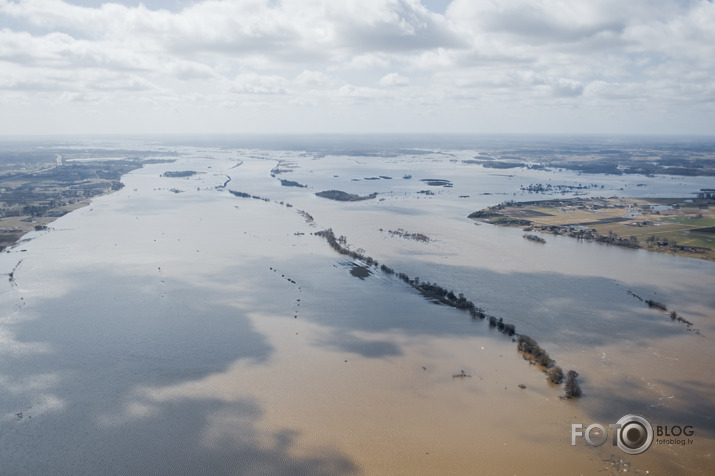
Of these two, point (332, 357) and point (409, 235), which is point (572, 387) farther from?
point (409, 235)

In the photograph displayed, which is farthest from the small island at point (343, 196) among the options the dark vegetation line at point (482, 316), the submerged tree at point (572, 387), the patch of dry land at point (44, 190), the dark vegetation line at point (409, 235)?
the submerged tree at point (572, 387)

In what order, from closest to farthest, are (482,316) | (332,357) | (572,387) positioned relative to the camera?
1. (572,387)
2. (332,357)
3. (482,316)

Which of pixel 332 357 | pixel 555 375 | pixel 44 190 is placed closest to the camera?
pixel 555 375

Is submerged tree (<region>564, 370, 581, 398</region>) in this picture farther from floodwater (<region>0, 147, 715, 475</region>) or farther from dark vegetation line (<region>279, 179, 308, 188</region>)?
dark vegetation line (<region>279, 179, 308, 188</region>)

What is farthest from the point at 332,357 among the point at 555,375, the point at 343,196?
the point at 343,196

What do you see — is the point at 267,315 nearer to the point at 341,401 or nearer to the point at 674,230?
the point at 341,401

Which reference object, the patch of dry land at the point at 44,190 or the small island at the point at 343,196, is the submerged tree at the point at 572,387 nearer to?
the patch of dry land at the point at 44,190

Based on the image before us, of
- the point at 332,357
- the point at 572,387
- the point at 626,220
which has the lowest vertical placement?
the point at 332,357

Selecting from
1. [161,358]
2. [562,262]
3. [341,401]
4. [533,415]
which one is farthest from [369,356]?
→ [562,262]
